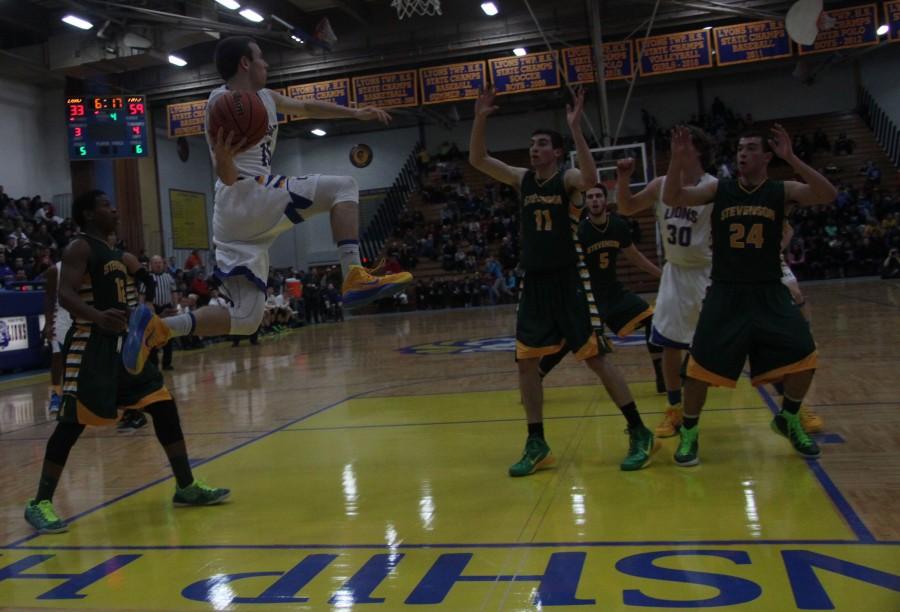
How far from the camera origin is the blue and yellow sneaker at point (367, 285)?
3.97 meters

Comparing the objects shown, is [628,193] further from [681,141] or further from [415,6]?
[415,6]

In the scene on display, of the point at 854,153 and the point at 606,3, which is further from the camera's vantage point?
the point at 854,153

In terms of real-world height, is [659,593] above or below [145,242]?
below

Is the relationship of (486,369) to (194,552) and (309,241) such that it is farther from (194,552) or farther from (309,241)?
(309,241)

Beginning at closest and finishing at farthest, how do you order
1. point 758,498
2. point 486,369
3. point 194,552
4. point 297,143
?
point 194,552 → point 758,498 → point 486,369 → point 297,143

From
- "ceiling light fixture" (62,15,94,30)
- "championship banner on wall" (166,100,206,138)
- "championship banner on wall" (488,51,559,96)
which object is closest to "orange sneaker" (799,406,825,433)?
"championship banner on wall" (488,51,559,96)

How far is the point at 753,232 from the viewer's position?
404cm

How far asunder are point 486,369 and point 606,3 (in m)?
14.9

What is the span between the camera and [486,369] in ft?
28.5

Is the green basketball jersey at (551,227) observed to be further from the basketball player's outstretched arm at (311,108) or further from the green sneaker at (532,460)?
the basketball player's outstretched arm at (311,108)

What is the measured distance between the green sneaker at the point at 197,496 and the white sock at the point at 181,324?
78 centimetres

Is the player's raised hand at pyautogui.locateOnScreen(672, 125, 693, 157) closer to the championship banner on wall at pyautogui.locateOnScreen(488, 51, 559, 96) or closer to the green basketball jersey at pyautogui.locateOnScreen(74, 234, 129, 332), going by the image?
the green basketball jersey at pyautogui.locateOnScreen(74, 234, 129, 332)

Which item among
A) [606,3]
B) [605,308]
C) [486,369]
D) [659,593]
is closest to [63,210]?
[606,3]

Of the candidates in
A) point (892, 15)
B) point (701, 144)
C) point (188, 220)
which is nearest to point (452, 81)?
point (892, 15)
